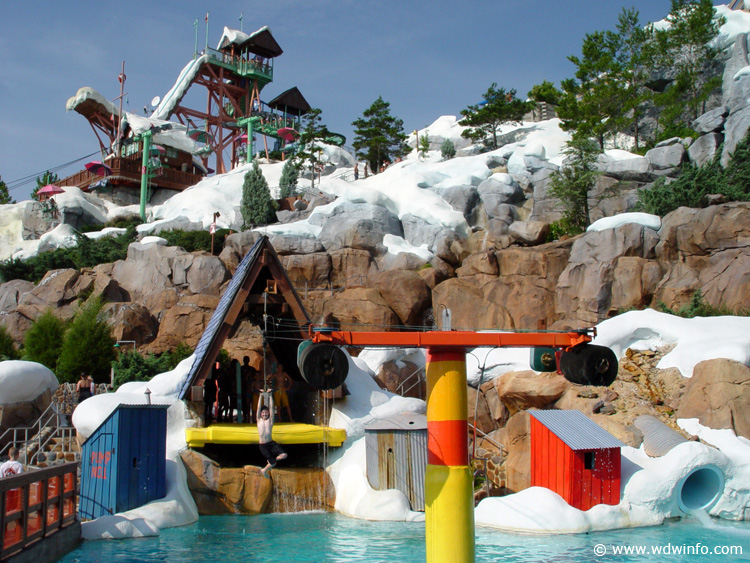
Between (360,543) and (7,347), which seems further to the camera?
(7,347)

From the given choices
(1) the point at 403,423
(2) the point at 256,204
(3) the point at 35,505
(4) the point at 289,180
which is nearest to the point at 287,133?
(4) the point at 289,180

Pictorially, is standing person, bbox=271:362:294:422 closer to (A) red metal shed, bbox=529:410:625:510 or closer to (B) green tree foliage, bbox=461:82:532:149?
(A) red metal shed, bbox=529:410:625:510

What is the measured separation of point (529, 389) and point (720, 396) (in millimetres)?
4432

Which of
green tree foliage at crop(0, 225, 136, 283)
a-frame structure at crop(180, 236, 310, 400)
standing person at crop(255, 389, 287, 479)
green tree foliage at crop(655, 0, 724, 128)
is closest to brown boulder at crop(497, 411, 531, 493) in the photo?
standing person at crop(255, 389, 287, 479)

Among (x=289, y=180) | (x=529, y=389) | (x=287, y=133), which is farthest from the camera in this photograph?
(x=287, y=133)

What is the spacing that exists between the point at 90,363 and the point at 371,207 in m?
17.9

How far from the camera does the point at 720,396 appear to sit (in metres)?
14.4

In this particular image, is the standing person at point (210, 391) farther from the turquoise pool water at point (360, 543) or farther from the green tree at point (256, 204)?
the green tree at point (256, 204)

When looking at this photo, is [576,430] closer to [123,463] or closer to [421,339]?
[421,339]

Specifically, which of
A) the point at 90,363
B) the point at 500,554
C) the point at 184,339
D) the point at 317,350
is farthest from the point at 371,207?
the point at 317,350

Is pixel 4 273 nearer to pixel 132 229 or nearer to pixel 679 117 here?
pixel 132 229

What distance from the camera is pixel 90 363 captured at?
22266mm

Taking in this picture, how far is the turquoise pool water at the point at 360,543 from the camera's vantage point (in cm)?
995

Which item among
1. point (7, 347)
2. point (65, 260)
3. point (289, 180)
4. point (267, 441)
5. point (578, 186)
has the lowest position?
point (267, 441)
